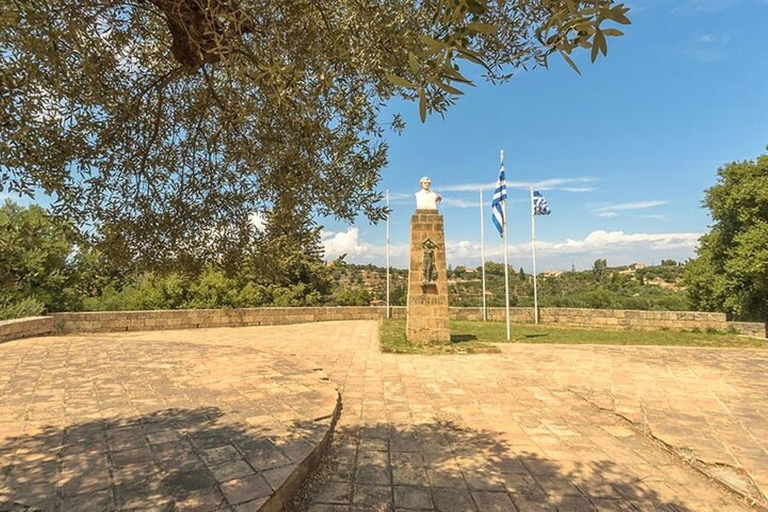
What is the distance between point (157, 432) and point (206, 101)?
283 centimetres

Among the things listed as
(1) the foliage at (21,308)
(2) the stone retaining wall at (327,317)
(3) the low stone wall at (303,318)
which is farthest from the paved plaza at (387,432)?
(2) the stone retaining wall at (327,317)

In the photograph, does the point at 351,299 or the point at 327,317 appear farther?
the point at 351,299

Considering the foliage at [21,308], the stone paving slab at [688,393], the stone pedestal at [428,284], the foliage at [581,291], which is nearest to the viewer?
the stone paving slab at [688,393]

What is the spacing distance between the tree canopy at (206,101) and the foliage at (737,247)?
16.4m

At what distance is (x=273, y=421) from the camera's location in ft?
13.1

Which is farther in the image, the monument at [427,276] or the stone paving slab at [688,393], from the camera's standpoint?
the monument at [427,276]

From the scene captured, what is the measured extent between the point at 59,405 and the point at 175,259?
2516 mm

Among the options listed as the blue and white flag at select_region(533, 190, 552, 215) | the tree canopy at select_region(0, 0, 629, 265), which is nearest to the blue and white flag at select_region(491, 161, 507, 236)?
the blue and white flag at select_region(533, 190, 552, 215)

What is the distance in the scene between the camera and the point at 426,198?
1075cm

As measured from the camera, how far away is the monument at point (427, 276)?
1028cm

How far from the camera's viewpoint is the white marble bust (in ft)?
35.2

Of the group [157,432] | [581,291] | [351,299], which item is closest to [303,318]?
[351,299]

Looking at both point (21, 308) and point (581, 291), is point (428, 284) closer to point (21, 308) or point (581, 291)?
point (21, 308)

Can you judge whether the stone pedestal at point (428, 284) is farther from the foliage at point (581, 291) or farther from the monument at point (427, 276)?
the foliage at point (581, 291)
